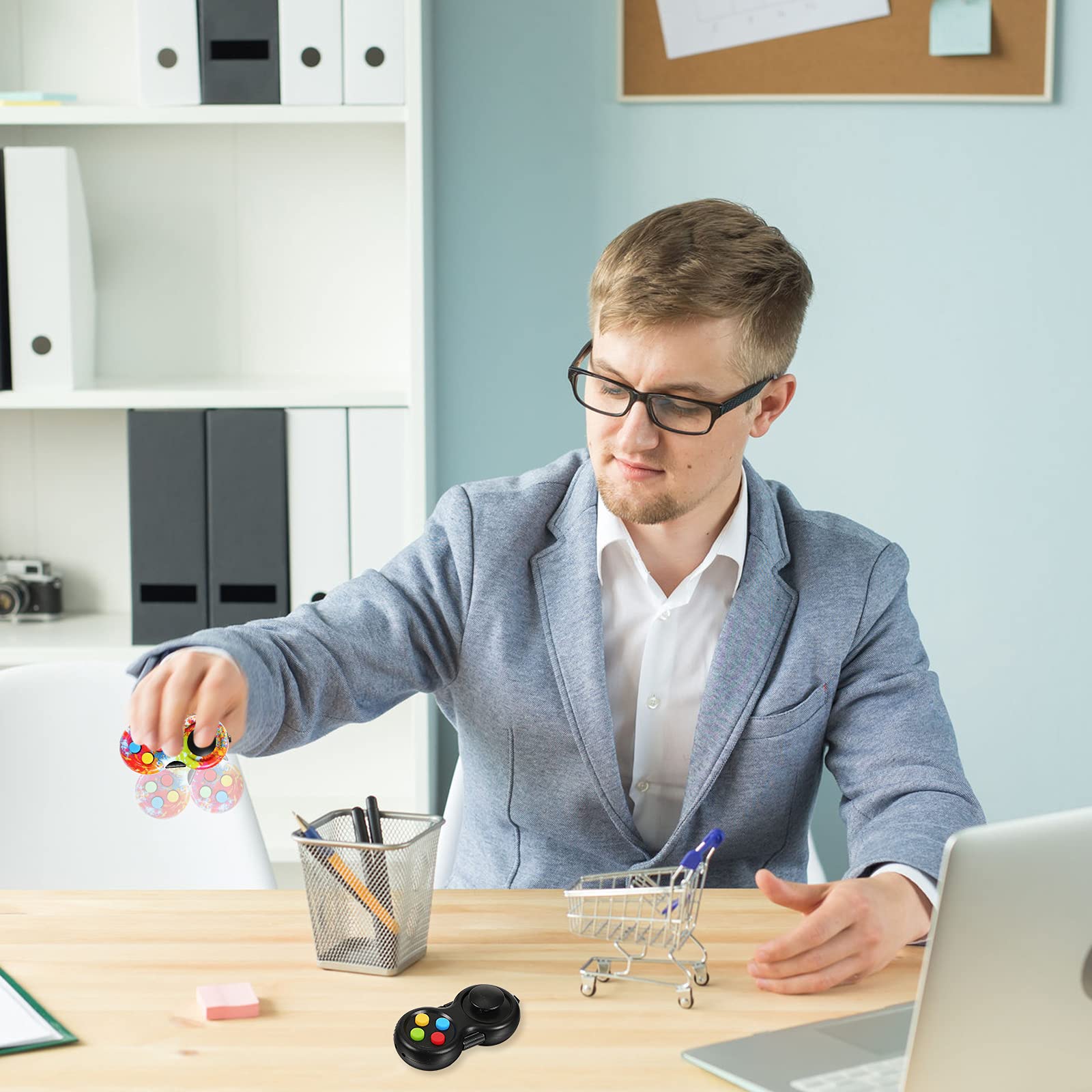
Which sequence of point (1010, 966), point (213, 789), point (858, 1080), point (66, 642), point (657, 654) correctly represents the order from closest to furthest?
1. point (1010, 966)
2. point (858, 1080)
3. point (213, 789)
4. point (657, 654)
5. point (66, 642)

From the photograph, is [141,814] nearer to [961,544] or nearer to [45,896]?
[45,896]

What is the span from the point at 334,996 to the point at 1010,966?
0.51 metres

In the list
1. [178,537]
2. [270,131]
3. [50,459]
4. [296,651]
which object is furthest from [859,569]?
[50,459]

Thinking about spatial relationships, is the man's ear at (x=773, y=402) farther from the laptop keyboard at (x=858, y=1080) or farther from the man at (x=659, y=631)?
the laptop keyboard at (x=858, y=1080)

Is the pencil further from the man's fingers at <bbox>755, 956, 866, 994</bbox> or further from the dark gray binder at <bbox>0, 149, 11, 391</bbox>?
the dark gray binder at <bbox>0, 149, 11, 391</bbox>

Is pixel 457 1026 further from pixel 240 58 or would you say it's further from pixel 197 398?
pixel 240 58

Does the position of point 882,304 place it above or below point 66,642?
above

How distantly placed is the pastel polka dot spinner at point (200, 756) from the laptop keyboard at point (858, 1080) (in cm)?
53

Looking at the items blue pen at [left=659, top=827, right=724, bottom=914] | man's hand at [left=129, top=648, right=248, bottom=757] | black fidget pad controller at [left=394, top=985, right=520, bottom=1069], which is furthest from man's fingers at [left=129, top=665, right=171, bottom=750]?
blue pen at [left=659, top=827, right=724, bottom=914]

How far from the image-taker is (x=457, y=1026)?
921mm

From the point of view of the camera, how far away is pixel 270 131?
217 cm

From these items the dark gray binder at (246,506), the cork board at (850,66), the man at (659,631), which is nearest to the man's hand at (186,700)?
the man at (659,631)

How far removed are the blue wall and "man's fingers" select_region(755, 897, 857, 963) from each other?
1276mm

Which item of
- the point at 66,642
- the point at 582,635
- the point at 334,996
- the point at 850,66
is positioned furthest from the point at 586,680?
the point at 850,66
